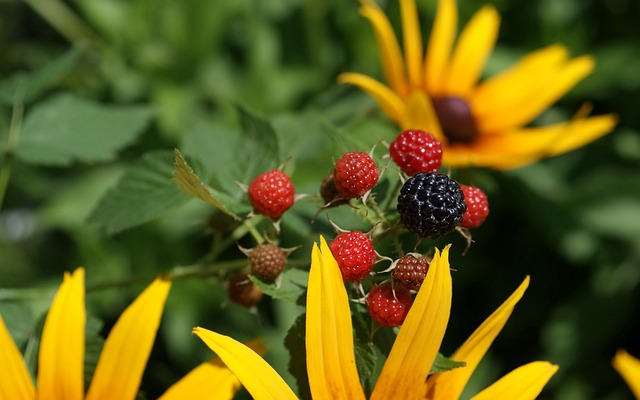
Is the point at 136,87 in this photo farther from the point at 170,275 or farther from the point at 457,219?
the point at 457,219

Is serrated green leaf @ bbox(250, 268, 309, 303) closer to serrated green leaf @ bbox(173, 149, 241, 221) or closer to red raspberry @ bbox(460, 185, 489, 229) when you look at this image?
serrated green leaf @ bbox(173, 149, 241, 221)

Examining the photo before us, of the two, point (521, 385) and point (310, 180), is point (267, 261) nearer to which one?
point (521, 385)

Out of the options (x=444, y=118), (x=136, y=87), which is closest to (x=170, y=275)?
(x=444, y=118)

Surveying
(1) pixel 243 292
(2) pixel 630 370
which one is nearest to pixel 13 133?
(1) pixel 243 292

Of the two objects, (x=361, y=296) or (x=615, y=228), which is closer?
(x=361, y=296)

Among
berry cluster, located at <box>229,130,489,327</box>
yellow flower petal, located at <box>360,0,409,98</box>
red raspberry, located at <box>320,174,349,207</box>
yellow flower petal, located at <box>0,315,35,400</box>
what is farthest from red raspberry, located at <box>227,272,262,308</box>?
yellow flower petal, located at <box>360,0,409,98</box>

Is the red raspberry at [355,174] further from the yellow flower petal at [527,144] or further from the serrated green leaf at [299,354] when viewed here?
the yellow flower petal at [527,144]
